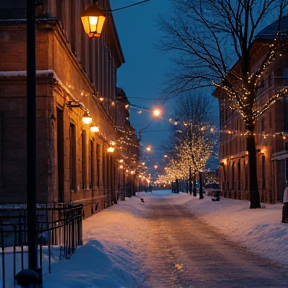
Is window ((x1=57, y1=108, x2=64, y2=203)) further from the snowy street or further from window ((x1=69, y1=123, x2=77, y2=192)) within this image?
window ((x1=69, y1=123, x2=77, y2=192))

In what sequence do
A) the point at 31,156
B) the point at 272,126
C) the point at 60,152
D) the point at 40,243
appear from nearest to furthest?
the point at 31,156, the point at 40,243, the point at 60,152, the point at 272,126

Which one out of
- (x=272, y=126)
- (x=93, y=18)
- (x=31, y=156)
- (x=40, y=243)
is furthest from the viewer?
(x=272, y=126)

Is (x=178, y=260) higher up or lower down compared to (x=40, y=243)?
lower down

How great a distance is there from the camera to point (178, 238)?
1925cm

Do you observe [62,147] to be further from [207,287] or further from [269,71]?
[269,71]

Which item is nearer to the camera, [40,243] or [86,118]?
[40,243]

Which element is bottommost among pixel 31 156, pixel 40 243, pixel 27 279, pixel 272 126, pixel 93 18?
pixel 27 279

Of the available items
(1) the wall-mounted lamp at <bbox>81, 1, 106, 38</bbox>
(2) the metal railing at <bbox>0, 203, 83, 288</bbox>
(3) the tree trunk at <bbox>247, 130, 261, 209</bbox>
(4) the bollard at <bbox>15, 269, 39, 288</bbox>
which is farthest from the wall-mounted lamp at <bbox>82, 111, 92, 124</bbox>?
(4) the bollard at <bbox>15, 269, 39, 288</bbox>

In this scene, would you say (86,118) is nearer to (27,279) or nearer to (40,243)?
(40,243)

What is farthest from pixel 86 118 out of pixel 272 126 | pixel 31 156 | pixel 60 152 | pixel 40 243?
pixel 272 126

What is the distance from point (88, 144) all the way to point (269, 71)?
59.0 ft

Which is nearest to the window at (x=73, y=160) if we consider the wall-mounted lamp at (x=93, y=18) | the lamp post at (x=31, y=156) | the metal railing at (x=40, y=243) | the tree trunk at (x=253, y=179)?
the metal railing at (x=40, y=243)

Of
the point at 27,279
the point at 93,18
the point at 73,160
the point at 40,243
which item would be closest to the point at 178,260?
the point at 40,243

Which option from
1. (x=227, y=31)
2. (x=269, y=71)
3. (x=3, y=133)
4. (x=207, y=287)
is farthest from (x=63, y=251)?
(x=269, y=71)
